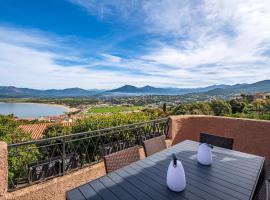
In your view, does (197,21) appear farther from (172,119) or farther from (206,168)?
(206,168)

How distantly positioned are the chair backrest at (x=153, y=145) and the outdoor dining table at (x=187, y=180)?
0.30 meters

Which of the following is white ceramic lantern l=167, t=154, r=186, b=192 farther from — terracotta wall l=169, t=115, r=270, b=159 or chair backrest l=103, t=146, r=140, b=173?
terracotta wall l=169, t=115, r=270, b=159

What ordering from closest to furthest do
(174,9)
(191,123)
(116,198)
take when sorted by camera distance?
(116,198) < (191,123) < (174,9)

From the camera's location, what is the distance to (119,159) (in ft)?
7.52

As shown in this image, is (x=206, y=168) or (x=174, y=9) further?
(x=174, y=9)

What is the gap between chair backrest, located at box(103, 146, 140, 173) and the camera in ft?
7.16

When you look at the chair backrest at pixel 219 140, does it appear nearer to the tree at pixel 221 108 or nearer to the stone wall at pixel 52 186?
the stone wall at pixel 52 186

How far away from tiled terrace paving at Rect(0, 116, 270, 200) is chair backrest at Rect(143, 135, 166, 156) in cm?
112

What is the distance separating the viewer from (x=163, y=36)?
10422 millimetres

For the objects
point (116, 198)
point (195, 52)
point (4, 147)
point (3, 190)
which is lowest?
point (3, 190)

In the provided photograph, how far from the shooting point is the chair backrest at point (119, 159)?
7.16 ft

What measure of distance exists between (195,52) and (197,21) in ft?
9.51

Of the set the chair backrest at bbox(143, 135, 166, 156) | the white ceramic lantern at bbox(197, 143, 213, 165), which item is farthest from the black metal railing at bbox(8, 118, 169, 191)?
the white ceramic lantern at bbox(197, 143, 213, 165)

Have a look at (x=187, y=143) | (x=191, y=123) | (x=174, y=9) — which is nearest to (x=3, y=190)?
(x=187, y=143)
